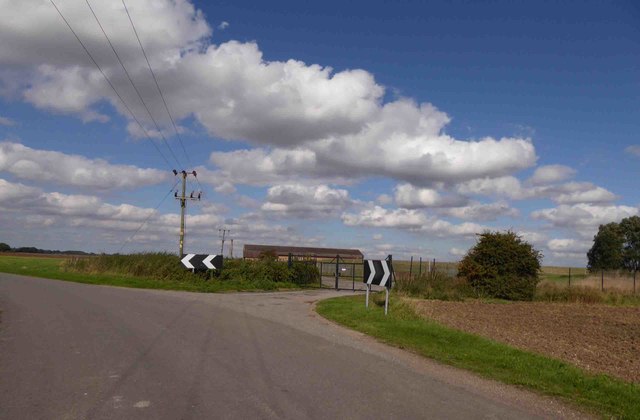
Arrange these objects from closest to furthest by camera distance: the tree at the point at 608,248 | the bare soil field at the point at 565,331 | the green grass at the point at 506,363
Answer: the green grass at the point at 506,363 → the bare soil field at the point at 565,331 → the tree at the point at 608,248

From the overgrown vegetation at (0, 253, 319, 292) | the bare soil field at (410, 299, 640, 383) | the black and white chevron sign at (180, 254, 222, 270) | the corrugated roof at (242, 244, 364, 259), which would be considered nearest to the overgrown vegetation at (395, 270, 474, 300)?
the bare soil field at (410, 299, 640, 383)

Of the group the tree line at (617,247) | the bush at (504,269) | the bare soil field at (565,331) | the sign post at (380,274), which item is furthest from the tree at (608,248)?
the sign post at (380,274)

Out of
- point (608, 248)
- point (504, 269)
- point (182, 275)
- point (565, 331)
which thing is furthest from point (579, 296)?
point (608, 248)

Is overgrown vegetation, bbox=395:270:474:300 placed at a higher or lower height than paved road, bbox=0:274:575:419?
higher

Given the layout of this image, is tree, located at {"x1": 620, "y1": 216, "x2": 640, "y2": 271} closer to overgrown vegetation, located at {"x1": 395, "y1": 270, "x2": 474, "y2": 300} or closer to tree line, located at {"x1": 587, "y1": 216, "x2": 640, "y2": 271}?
tree line, located at {"x1": 587, "y1": 216, "x2": 640, "y2": 271}

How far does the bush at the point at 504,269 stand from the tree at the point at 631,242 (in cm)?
5804

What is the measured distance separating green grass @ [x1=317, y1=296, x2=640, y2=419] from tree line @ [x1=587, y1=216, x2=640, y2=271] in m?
69.7

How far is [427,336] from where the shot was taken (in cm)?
1218

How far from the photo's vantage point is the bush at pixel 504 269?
26188 mm

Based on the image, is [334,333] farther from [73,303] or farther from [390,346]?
[73,303]

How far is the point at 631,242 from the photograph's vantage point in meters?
77.1

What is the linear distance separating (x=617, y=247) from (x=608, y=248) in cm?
121

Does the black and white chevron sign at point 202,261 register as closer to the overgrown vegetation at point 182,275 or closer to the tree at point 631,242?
the overgrown vegetation at point 182,275

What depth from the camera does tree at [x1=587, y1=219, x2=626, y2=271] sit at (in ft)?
246
